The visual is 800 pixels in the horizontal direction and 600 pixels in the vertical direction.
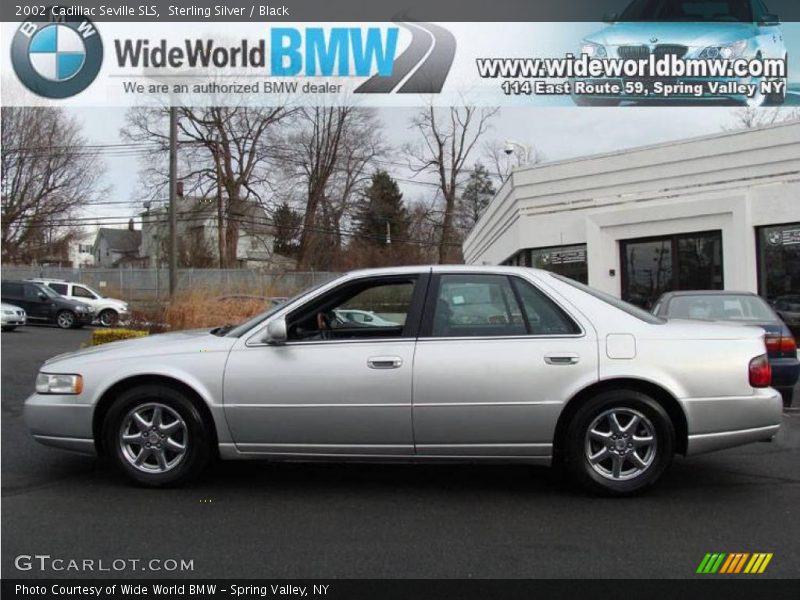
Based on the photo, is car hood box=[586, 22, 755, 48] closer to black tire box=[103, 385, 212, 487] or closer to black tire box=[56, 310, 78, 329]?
black tire box=[103, 385, 212, 487]

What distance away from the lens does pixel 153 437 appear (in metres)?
4.66

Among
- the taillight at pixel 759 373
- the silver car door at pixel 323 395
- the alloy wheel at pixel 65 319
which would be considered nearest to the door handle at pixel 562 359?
the silver car door at pixel 323 395

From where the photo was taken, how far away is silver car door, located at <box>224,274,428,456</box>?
177 inches

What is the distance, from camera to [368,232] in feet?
172

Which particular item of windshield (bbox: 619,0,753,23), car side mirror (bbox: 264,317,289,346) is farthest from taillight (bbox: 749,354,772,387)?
windshield (bbox: 619,0,753,23)

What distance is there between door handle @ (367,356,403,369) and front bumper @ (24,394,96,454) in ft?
6.47

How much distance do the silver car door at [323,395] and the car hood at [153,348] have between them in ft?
0.75

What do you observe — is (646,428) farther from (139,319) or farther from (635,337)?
(139,319)

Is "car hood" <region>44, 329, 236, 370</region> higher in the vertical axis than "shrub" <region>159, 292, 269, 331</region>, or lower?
lower

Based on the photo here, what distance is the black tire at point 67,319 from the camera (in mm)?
24156

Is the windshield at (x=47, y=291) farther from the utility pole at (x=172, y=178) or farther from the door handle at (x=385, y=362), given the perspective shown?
the door handle at (x=385, y=362)

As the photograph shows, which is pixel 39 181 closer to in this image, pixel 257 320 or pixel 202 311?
pixel 202 311

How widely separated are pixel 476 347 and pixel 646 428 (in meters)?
1.26
